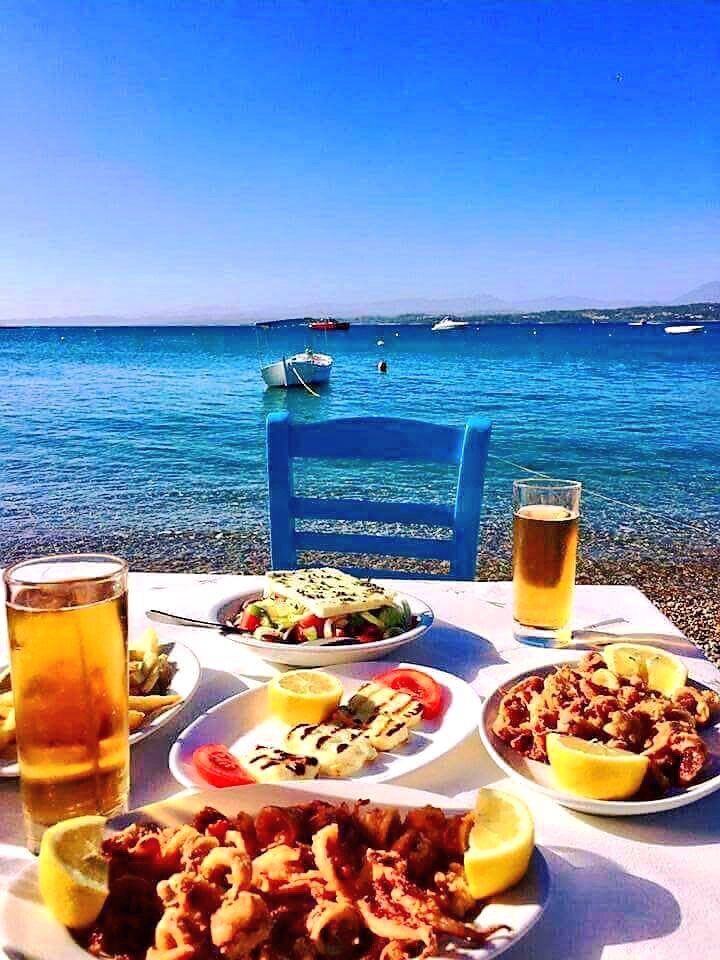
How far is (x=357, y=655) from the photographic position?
159cm

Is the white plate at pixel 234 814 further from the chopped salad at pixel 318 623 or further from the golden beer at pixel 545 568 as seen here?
the golden beer at pixel 545 568

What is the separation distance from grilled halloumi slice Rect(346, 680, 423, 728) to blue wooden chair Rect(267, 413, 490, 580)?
133 centimetres

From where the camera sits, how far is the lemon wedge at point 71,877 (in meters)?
0.79

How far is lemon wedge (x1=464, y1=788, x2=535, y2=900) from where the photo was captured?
0.83m

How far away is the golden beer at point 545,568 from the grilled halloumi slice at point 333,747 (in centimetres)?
69

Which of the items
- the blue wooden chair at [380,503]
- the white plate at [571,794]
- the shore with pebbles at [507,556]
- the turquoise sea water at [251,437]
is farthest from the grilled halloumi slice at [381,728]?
the turquoise sea water at [251,437]

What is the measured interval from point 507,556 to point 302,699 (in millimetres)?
7628

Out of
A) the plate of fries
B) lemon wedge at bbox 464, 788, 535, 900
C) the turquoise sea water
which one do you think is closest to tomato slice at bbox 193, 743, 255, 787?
the plate of fries

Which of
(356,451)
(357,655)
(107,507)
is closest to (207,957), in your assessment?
(357,655)

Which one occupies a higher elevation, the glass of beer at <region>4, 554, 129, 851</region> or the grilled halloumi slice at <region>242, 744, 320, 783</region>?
the glass of beer at <region>4, 554, 129, 851</region>

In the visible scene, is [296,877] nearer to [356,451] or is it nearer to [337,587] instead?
[337,587]

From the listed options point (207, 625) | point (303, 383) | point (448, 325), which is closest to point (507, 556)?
point (207, 625)

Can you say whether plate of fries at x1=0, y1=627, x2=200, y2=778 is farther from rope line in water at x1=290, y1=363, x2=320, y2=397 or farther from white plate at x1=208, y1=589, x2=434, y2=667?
rope line in water at x1=290, y1=363, x2=320, y2=397

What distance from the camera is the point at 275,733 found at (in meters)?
1.31
